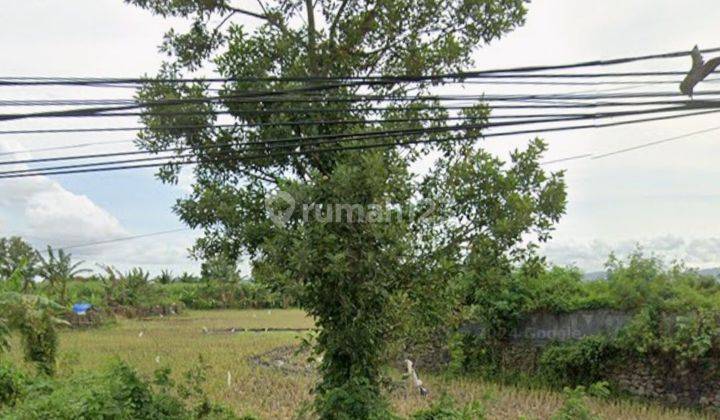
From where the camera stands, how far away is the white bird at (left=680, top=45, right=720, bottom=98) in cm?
400

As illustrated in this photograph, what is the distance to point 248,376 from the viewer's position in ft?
36.2

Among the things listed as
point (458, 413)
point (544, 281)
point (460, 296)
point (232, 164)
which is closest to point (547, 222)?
point (460, 296)

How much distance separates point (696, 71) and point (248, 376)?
894cm

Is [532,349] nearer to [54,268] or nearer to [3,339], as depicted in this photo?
[3,339]

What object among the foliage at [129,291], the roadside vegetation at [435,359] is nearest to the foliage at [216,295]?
the foliage at [129,291]

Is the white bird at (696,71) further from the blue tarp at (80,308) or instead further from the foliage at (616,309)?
the blue tarp at (80,308)

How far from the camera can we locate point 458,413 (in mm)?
5918

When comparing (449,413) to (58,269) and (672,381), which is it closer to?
(672,381)

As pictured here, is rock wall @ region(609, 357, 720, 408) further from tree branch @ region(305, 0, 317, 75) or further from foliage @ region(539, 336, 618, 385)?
tree branch @ region(305, 0, 317, 75)

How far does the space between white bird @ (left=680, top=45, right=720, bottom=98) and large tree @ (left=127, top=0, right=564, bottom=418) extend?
1.58 metres

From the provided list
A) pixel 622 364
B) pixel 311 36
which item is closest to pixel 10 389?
pixel 311 36

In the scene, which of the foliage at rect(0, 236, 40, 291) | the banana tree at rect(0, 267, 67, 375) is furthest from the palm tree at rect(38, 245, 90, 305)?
the banana tree at rect(0, 267, 67, 375)

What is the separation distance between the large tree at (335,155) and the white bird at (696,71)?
158 centimetres

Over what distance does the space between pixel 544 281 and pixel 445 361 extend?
2759 millimetres
